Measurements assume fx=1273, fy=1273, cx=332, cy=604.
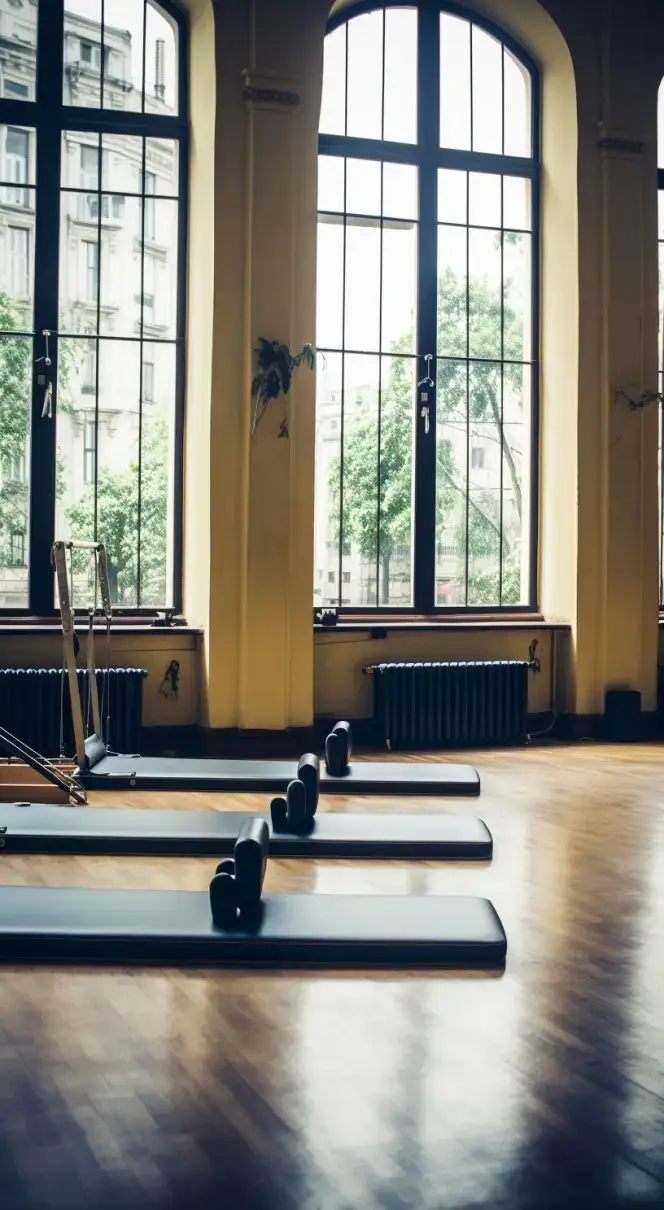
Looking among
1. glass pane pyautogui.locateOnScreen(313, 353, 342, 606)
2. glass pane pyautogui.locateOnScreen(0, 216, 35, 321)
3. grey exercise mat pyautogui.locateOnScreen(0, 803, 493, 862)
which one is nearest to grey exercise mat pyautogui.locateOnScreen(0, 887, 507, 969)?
grey exercise mat pyautogui.locateOnScreen(0, 803, 493, 862)

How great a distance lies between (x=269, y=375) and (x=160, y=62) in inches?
93.8

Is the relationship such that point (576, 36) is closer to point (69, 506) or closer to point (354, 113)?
point (354, 113)

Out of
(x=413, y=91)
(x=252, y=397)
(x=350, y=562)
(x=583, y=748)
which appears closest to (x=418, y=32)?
(x=413, y=91)

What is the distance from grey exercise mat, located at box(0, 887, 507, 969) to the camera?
3787 millimetres

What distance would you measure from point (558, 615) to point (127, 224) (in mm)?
4023

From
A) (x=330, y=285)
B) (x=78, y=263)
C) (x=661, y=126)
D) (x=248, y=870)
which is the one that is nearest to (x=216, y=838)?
(x=248, y=870)

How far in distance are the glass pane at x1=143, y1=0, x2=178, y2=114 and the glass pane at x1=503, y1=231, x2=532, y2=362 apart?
103 inches

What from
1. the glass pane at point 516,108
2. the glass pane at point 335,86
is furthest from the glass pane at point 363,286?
the glass pane at point 516,108

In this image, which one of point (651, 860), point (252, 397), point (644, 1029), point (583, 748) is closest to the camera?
point (644, 1029)

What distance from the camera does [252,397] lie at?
7988 mm

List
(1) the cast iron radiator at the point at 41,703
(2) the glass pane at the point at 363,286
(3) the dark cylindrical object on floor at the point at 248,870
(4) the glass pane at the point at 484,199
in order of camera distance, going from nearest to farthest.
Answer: (3) the dark cylindrical object on floor at the point at 248,870 → (1) the cast iron radiator at the point at 41,703 → (2) the glass pane at the point at 363,286 → (4) the glass pane at the point at 484,199

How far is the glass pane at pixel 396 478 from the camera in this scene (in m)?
8.98

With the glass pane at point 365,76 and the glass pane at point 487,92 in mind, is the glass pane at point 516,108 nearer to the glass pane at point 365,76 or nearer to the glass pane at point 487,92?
the glass pane at point 487,92

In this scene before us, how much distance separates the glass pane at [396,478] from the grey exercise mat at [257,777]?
84.7 inches
